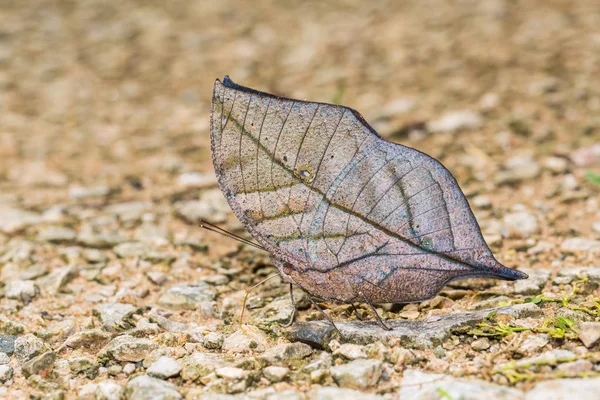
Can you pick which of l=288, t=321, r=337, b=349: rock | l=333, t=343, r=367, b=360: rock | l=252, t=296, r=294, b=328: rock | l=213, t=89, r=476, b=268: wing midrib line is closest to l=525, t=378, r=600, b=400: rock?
l=213, t=89, r=476, b=268: wing midrib line

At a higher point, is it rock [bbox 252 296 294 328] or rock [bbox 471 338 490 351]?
rock [bbox 252 296 294 328]

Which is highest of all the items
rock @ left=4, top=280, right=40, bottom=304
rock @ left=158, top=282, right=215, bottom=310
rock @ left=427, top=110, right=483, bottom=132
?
rock @ left=427, top=110, right=483, bottom=132

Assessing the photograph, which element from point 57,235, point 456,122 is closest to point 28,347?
point 57,235

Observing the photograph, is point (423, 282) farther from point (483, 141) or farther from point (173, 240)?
point (483, 141)

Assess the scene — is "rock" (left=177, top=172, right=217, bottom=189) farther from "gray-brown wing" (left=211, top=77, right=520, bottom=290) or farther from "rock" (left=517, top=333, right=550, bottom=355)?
"rock" (left=517, top=333, right=550, bottom=355)

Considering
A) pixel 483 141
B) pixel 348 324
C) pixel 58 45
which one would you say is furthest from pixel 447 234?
pixel 58 45
